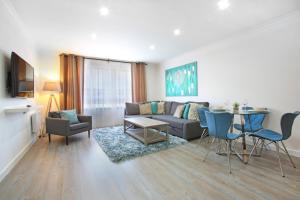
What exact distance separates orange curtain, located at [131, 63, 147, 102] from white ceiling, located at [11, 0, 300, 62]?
184 cm

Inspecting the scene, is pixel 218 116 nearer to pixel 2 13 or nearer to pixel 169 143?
pixel 169 143

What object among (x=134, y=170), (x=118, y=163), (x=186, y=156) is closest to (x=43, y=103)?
(x=118, y=163)

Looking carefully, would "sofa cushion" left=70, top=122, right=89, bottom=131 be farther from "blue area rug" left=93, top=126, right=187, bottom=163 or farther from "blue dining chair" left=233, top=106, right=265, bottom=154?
"blue dining chair" left=233, top=106, right=265, bottom=154

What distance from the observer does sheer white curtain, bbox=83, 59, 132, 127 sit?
513 centimetres

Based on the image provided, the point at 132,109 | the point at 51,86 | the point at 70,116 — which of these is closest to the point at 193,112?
the point at 132,109

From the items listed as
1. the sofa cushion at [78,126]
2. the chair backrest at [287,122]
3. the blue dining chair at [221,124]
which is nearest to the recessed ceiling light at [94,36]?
the sofa cushion at [78,126]

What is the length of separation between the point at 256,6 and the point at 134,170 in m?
3.12

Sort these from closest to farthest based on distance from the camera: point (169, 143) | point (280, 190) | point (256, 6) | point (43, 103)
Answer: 1. point (280, 190)
2. point (256, 6)
3. point (169, 143)
4. point (43, 103)

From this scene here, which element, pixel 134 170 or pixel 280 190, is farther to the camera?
pixel 134 170

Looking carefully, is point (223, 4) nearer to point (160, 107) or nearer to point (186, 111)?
point (186, 111)

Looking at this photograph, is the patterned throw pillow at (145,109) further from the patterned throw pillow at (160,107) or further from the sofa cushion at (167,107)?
Result: the sofa cushion at (167,107)

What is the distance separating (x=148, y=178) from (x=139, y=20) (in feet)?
8.37

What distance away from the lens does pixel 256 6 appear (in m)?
2.38

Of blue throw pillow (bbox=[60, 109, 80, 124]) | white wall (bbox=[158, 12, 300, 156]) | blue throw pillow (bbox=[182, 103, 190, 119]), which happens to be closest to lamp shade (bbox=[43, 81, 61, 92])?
blue throw pillow (bbox=[60, 109, 80, 124])
